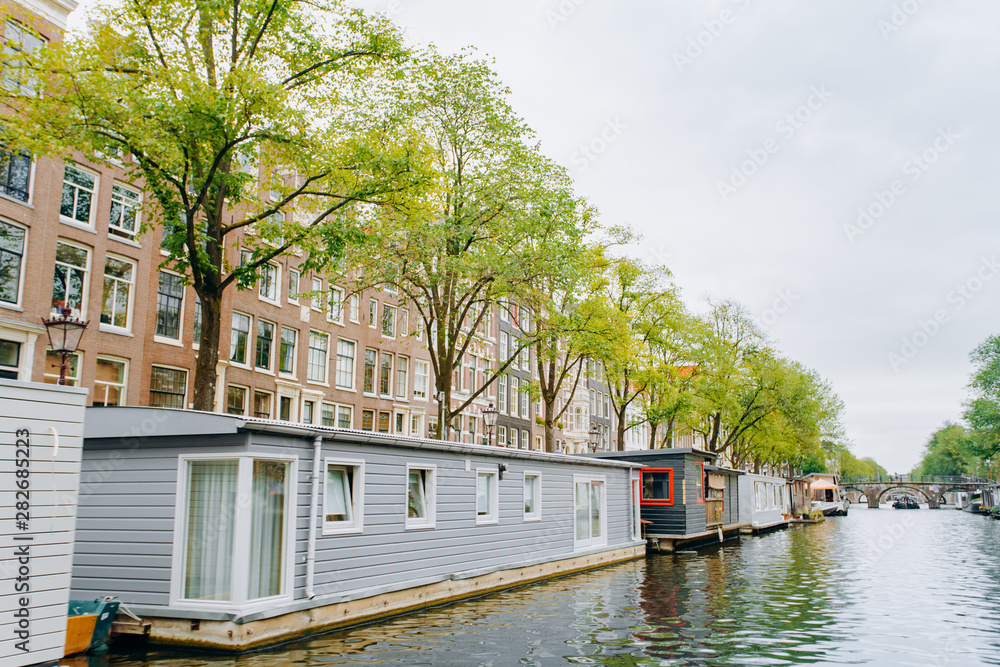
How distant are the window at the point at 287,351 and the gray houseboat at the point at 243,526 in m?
18.9

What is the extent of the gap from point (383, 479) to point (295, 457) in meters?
2.58

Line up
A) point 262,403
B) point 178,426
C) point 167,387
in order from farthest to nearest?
point 262,403, point 167,387, point 178,426

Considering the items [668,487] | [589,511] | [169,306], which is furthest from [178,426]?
[668,487]

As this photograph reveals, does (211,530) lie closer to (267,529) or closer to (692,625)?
(267,529)

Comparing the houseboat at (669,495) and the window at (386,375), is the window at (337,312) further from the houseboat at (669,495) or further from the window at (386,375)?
the houseboat at (669,495)

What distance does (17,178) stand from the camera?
22953 millimetres

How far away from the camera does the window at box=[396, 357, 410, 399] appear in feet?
135

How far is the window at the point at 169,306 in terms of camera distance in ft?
90.0

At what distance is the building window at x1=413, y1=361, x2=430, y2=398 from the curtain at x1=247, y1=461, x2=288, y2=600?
29.2 m

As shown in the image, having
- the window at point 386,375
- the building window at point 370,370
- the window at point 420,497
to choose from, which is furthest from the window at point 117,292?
the window at point 386,375

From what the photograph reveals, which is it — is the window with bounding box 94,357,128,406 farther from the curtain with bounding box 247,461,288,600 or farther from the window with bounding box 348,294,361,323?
the curtain with bounding box 247,461,288,600

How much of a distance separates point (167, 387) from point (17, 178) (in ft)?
26.4

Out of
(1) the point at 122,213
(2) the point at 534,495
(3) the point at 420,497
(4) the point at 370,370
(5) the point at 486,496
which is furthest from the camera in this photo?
(4) the point at 370,370

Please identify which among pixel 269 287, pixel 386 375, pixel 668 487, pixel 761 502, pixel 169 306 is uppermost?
pixel 269 287
